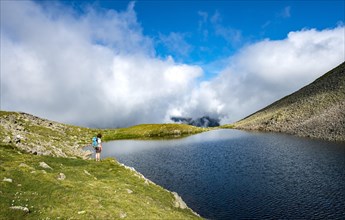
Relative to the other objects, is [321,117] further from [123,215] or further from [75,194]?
[75,194]

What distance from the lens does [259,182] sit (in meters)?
60.7

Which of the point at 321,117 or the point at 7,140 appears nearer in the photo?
the point at 7,140

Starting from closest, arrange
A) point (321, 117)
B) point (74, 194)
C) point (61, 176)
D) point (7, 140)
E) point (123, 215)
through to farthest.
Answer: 1. point (123, 215)
2. point (74, 194)
3. point (61, 176)
4. point (7, 140)
5. point (321, 117)

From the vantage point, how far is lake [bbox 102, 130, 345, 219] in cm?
4572

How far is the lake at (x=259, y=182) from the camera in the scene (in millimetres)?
45719

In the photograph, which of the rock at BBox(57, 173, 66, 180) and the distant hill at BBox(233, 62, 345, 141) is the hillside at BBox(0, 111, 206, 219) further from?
the distant hill at BBox(233, 62, 345, 141)

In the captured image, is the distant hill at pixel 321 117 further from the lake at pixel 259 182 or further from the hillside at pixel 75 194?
the hillside at pixel 75 194

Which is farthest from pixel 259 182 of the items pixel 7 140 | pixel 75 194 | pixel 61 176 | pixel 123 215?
pixel 7 140

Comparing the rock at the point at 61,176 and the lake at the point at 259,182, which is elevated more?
the rock at the point at 61,176

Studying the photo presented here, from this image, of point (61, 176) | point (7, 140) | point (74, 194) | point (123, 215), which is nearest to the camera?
point (123, 215)

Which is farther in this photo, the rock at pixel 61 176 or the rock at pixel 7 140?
the rock at pixel 7 140

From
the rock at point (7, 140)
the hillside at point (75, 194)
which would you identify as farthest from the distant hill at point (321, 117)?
the rock at point (7, 140)

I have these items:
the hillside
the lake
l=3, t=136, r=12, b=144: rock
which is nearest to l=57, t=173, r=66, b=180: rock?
the hillside

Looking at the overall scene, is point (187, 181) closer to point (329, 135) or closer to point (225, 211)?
point (225, 211)
